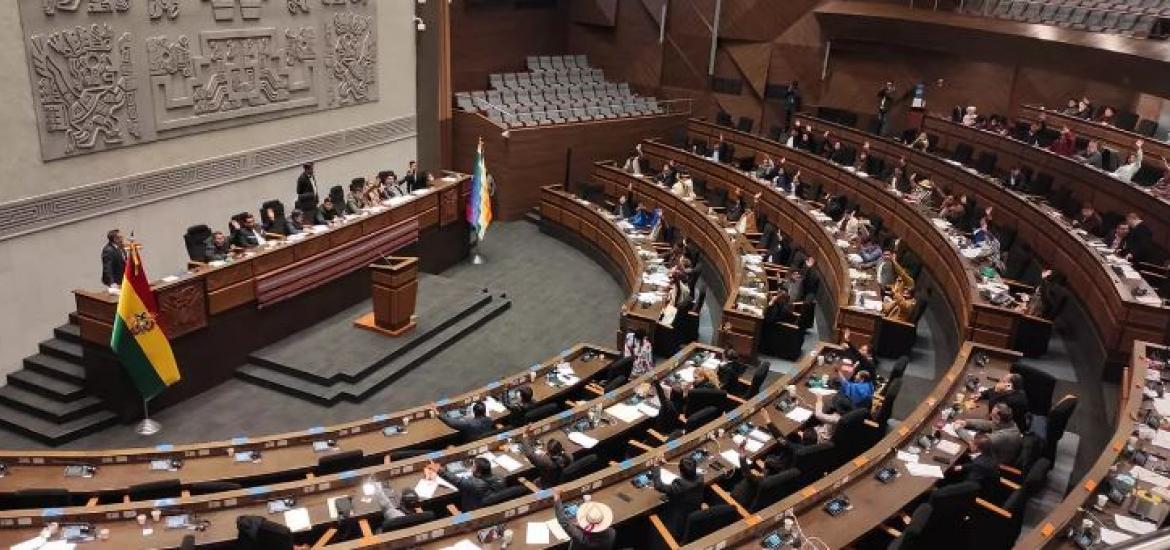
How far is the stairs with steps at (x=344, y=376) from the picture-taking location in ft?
32.3

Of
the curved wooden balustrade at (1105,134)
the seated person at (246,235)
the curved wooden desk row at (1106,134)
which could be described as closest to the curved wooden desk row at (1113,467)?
the curved wooden balustrade at (1105,134)

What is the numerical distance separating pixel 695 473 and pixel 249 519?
10.2ft

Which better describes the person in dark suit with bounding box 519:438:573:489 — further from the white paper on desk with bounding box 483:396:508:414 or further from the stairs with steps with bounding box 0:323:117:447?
the stairs with steps with bounding box 0:323:117:447

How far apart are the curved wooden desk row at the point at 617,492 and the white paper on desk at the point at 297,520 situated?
83cm

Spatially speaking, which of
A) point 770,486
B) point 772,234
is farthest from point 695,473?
point 772,234

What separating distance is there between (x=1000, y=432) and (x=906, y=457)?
739 mm

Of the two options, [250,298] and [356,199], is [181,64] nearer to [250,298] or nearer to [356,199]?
[356,199]

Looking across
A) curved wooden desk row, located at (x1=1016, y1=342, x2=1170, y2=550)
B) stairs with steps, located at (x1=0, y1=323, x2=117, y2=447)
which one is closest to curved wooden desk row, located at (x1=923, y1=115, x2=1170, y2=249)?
curved wooden desk row, located at (x1=1016, y1=342, x2=1170, y2=550)

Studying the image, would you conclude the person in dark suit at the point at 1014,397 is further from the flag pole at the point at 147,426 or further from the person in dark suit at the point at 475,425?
the flag pole at the point at 147,426

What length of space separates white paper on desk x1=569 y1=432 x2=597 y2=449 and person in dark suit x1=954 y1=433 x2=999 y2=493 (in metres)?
3.03

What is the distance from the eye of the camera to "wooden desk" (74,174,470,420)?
355 inches

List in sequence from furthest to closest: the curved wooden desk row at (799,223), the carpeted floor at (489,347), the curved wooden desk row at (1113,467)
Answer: the curved wooden desk row at (799,223)
the carpeted floor at (489,347)
the curved wooden desk row at (1113,467)

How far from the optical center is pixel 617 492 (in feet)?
21.8

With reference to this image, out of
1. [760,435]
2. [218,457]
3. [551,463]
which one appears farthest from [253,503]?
[760,435]
